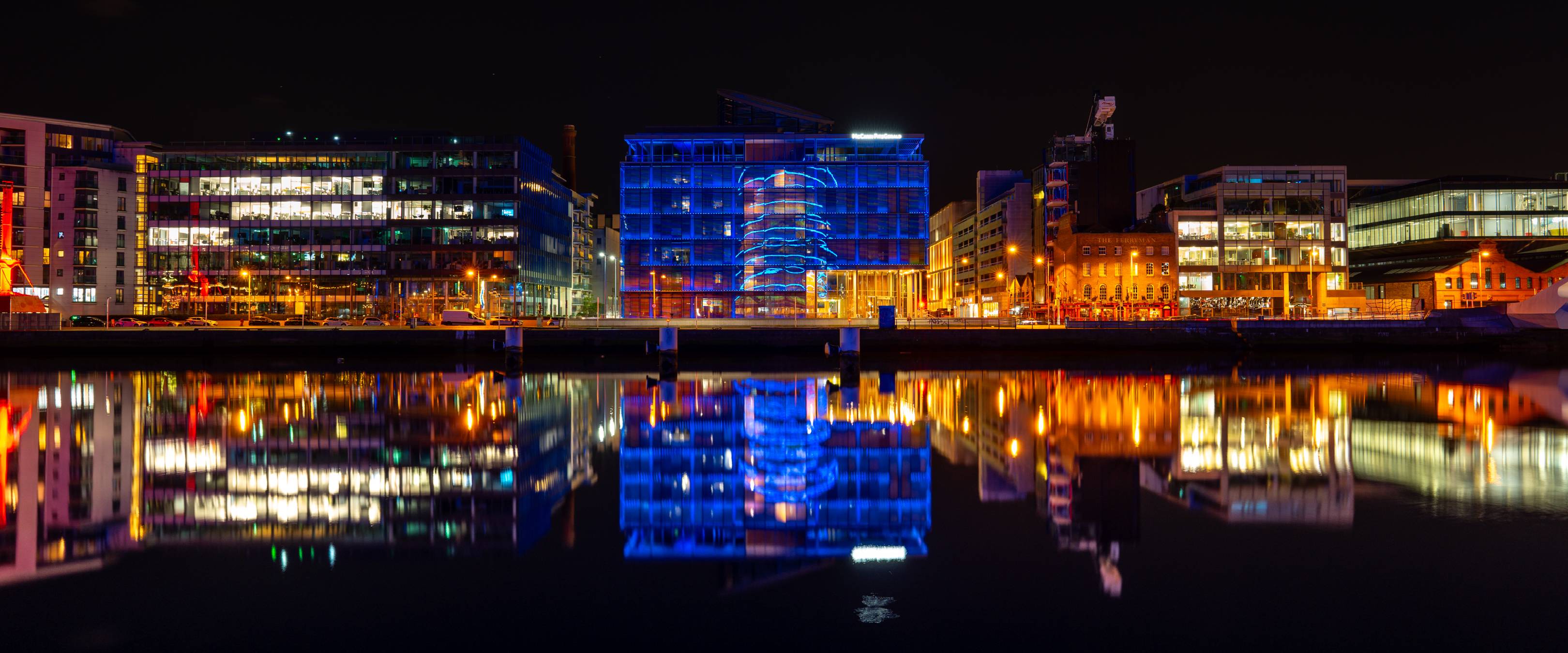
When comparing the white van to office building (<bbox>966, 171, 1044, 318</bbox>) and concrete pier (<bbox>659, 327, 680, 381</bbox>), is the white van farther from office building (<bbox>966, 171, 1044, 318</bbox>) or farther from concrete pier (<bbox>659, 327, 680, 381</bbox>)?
office building (<bbox>966, 171, 1044, 318</bbox>)

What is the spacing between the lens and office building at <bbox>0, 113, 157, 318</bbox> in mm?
105000

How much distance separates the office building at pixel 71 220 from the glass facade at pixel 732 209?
55.4 meters

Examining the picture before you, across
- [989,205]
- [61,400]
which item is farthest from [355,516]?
[989,205]

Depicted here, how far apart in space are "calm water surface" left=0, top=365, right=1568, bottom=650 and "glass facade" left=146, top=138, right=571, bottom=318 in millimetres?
77561

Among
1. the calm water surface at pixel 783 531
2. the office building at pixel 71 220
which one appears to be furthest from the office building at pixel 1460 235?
the office building at pixel 71 220

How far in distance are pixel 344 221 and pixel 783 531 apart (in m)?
105

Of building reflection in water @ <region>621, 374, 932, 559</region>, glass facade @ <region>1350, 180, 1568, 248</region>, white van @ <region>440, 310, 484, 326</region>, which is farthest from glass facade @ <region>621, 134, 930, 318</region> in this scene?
building reflection in water @ <region>621, 374, 932, 559</region>

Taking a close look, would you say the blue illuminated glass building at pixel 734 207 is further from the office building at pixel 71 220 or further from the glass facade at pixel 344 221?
the office building at pixel 71 220

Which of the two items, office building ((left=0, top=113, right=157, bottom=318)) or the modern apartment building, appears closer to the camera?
the modern apartment building

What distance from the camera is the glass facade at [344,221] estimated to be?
103375 mm

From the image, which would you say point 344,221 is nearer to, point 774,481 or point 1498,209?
point 774,481

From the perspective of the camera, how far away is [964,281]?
162250 millimetres

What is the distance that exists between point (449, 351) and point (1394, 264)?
Result: 356 ft

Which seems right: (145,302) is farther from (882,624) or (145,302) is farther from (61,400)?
(882,624)
